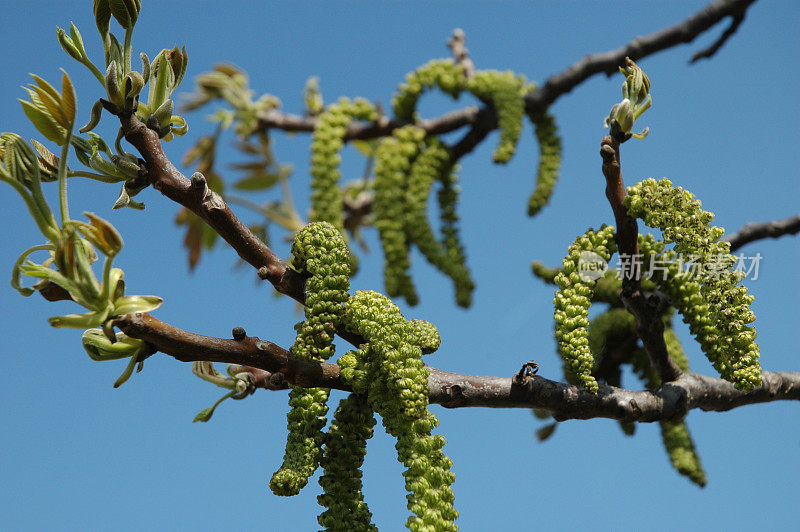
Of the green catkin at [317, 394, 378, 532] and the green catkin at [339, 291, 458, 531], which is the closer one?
the green catkin at [339, 291, 458, 531]

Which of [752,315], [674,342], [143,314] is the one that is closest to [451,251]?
[674,342]

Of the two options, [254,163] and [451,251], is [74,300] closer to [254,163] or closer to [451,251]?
[451,251]

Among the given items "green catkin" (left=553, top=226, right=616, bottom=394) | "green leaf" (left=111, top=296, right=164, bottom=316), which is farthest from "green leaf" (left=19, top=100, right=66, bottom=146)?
"green catkin" (left=553, top=226, right=616, bottom=394)

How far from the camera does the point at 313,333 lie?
1176 millimetres

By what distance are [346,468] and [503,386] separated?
1.10 feet

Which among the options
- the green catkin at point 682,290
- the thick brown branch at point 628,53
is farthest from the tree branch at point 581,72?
the green catkin at point 682,290

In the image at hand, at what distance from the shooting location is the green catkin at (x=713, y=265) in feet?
4.12

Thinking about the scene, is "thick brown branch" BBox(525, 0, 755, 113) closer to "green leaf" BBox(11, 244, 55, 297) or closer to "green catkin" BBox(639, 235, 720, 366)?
"green catkin" BBox(639, 235, 720, 366)

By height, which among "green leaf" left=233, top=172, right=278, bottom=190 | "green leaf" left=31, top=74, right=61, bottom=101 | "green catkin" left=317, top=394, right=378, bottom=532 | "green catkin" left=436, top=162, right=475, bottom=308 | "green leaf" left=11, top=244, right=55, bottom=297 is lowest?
"green catkin" left=317, top=394, right=378, bottom=532

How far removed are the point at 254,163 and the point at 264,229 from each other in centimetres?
31

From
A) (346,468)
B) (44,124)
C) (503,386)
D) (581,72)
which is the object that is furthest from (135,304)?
(581,72)

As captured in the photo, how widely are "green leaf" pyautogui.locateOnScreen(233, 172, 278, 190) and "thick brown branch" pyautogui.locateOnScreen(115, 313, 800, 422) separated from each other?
2.33 meters

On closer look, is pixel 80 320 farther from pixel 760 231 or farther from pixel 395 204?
pixel 760 231

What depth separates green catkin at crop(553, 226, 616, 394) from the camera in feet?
4.26
